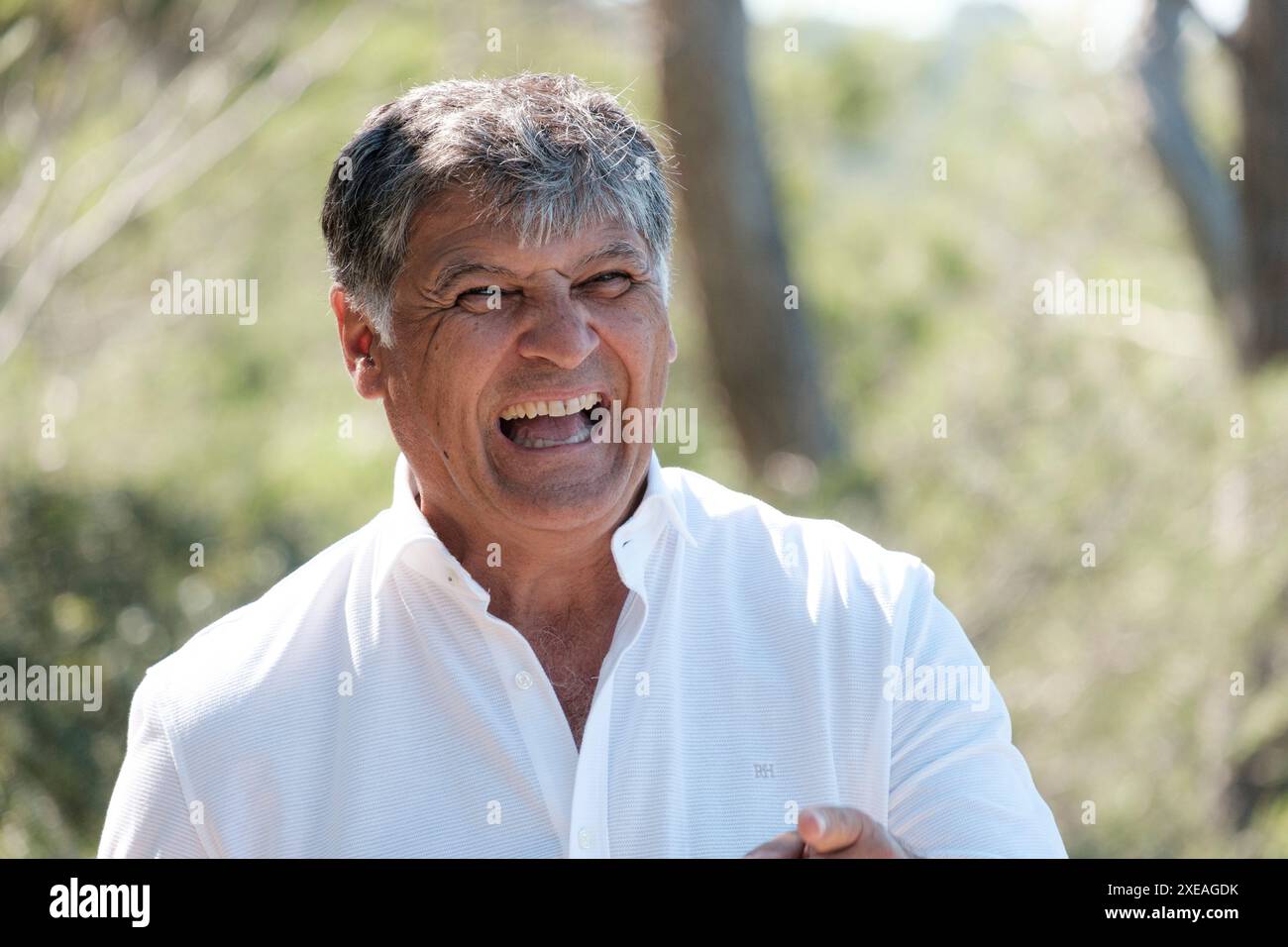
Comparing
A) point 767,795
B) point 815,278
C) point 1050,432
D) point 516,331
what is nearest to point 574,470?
point 516,331

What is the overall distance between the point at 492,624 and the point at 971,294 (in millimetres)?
7759

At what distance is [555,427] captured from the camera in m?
1.77

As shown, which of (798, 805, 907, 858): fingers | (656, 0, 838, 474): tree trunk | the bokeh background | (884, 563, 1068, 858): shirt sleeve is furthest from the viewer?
(656, 0, 838, 474): tree trunk

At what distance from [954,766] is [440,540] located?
65 cm

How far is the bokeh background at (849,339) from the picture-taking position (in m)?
4.82

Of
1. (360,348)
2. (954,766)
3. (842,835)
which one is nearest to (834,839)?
(842,835)

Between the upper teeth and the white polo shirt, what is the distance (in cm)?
13

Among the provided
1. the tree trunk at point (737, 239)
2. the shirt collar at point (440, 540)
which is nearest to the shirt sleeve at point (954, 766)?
the shirt collar at point (440, 540)

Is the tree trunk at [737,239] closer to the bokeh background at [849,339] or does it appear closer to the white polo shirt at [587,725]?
the bokeh background at [849,339]

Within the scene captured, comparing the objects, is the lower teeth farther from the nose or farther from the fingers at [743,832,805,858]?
the fingers at [743,832,805,858]

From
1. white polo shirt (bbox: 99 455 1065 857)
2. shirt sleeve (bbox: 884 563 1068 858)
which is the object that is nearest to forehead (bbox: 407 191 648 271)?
white polo shirt (bbox: 99 455 1065 857)

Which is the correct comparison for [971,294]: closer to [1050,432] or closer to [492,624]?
[1050,432]

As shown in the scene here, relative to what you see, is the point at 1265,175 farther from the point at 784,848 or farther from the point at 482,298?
the point at 784,848

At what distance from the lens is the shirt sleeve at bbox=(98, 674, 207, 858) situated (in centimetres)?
163
